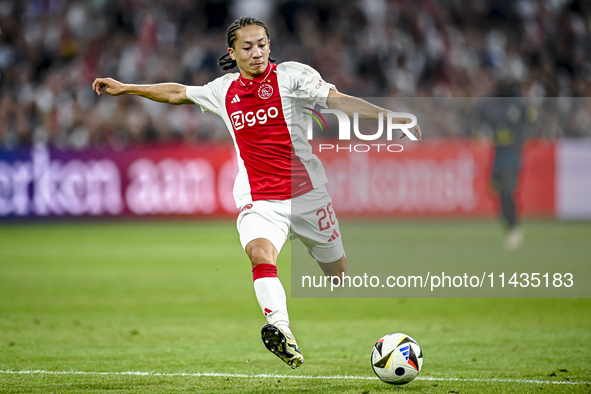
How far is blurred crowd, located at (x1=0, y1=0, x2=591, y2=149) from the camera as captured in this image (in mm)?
18422

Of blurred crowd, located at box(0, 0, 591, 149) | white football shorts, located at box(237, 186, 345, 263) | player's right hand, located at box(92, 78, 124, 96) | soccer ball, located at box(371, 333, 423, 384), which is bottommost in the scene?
soccer ball, located at box(371, 333, 423, 384)

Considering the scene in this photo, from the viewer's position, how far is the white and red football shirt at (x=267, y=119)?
5.64 m

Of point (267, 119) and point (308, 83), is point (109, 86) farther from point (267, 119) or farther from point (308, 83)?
point (308, 83)

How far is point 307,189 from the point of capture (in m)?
5.83

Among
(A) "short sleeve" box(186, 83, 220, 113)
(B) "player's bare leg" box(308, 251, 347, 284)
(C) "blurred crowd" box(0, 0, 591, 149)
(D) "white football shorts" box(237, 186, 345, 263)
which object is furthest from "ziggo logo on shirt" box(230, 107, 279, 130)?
(C) "blurred crowd" box(0, 0, 591, 149)

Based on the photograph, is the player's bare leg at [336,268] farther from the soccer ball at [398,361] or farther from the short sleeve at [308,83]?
the short sleeve at [308,83]

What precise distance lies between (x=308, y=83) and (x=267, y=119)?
1.27ft

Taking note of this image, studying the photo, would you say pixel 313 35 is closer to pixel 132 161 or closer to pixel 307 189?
pixel 132 161

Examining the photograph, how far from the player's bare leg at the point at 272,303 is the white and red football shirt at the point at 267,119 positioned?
0.51m

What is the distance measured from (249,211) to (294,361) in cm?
126

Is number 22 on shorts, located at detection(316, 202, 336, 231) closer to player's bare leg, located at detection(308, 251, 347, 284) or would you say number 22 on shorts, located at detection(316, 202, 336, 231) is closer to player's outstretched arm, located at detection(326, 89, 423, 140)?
player's bare leg, located at detection(308, 251, 347, 284)

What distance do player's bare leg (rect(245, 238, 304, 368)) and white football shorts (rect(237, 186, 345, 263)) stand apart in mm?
111

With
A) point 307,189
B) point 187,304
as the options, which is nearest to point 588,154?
point 187,304

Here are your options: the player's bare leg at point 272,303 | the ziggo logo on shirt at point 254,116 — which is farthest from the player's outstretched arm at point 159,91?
the player's bare leg at point 272,303
